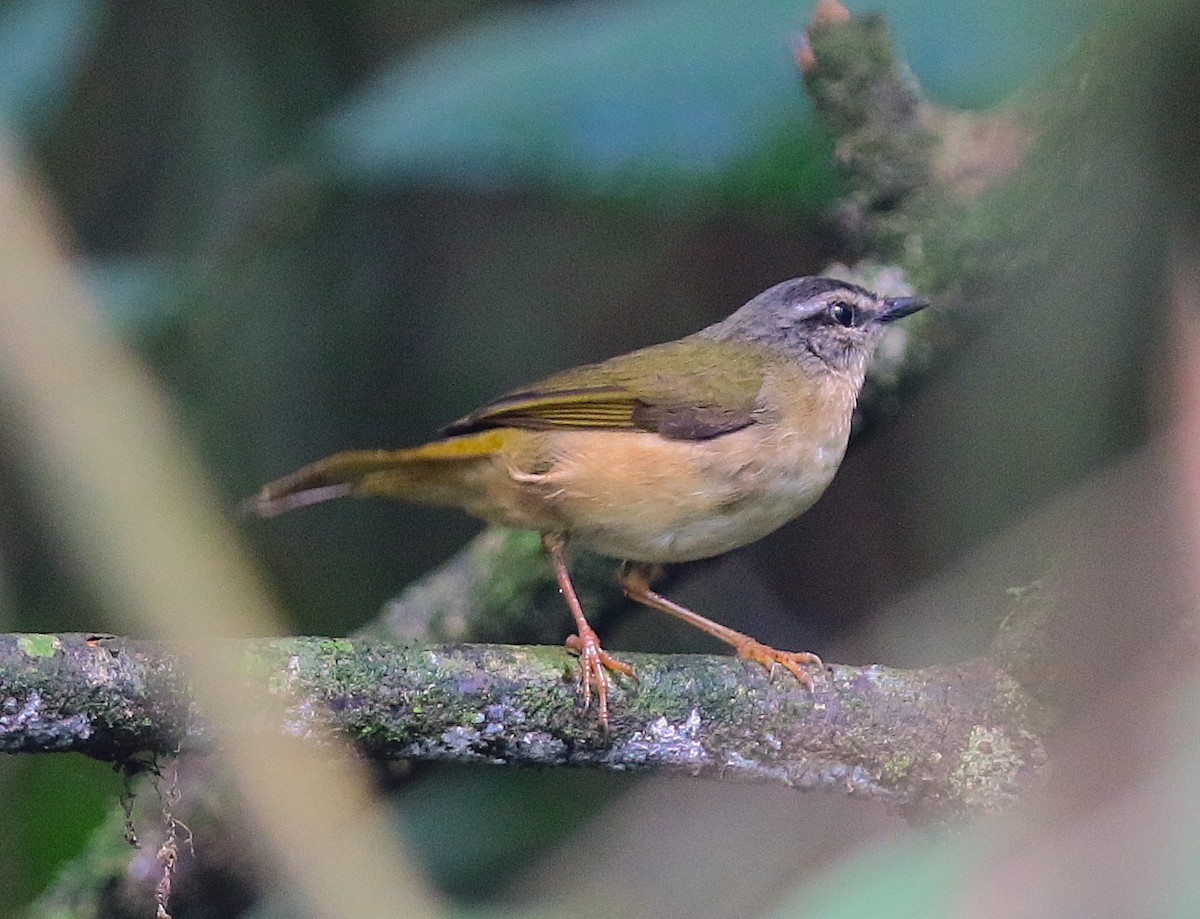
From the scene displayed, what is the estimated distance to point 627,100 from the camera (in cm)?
359

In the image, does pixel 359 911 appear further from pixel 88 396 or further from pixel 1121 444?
pixel 1121 444

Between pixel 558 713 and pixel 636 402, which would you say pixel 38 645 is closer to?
pixel 558 713

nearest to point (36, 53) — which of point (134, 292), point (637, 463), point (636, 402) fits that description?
point (134, 292)

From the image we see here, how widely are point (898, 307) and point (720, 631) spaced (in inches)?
43.4

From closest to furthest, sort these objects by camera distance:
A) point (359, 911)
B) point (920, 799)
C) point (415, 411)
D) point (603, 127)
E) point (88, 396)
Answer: point (359, 911) → point (88, 396) → point (920, 799) → point (603, 127) → point (415, 411)

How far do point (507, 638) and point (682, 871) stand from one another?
35.9 inches

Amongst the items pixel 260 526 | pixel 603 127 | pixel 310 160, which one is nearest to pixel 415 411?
pixel 260 526

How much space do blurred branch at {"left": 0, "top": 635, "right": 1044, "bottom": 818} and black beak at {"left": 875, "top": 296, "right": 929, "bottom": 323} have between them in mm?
1299

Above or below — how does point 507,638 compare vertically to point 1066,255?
below

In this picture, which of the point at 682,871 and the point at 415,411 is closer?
the point at 682,871

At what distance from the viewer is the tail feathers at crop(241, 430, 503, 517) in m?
3.28

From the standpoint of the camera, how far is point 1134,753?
110 centimetres

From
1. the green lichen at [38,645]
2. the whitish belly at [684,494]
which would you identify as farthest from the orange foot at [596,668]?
the green lichen at [38,645]

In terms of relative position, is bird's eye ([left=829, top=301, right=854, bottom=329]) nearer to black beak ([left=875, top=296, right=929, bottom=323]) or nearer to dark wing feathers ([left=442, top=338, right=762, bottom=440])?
black beak ([left=875, top=296, right=929, bottom=323])
